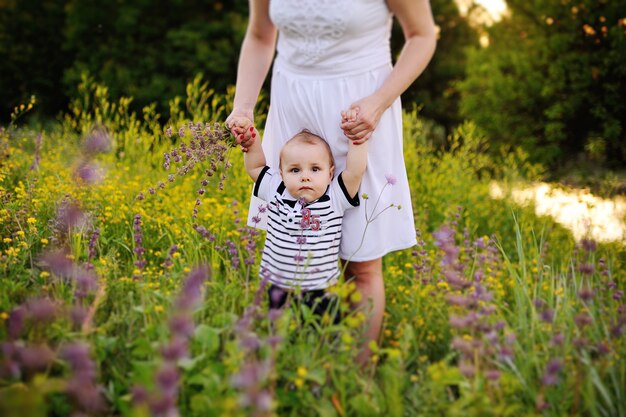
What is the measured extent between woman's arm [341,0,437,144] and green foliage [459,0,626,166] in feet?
24.3

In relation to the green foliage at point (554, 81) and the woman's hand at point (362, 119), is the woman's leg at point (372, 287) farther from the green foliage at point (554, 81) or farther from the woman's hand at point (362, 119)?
the green foliage at point (554, 81)

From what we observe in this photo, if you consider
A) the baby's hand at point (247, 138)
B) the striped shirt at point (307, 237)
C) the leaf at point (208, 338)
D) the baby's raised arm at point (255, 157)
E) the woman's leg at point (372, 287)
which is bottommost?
the leaf at point (208, 338)

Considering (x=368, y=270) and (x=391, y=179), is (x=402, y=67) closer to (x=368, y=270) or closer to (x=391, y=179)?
(x=391, y=179)

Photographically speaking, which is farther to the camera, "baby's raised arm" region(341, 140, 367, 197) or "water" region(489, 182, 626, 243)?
"water" region(489, 182, 626, 243)

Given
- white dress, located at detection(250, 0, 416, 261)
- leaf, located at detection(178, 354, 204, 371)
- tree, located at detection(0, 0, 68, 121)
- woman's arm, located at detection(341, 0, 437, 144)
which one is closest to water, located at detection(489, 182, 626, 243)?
white dress, located at detection(250, 0, 416, 261)

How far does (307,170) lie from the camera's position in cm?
234

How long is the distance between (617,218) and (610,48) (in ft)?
21.1

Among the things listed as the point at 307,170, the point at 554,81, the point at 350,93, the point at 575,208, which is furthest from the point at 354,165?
the point at 554,81

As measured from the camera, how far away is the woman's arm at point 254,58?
2.66m

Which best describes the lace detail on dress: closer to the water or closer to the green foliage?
the water

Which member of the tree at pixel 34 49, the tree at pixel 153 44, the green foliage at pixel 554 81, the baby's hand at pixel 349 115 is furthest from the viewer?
the tree at pixel 34 49

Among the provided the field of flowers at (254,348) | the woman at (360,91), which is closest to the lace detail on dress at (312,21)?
the woman at (360,91)

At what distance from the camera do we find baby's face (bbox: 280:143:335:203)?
2342 millimetres

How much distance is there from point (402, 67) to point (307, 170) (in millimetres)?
517
